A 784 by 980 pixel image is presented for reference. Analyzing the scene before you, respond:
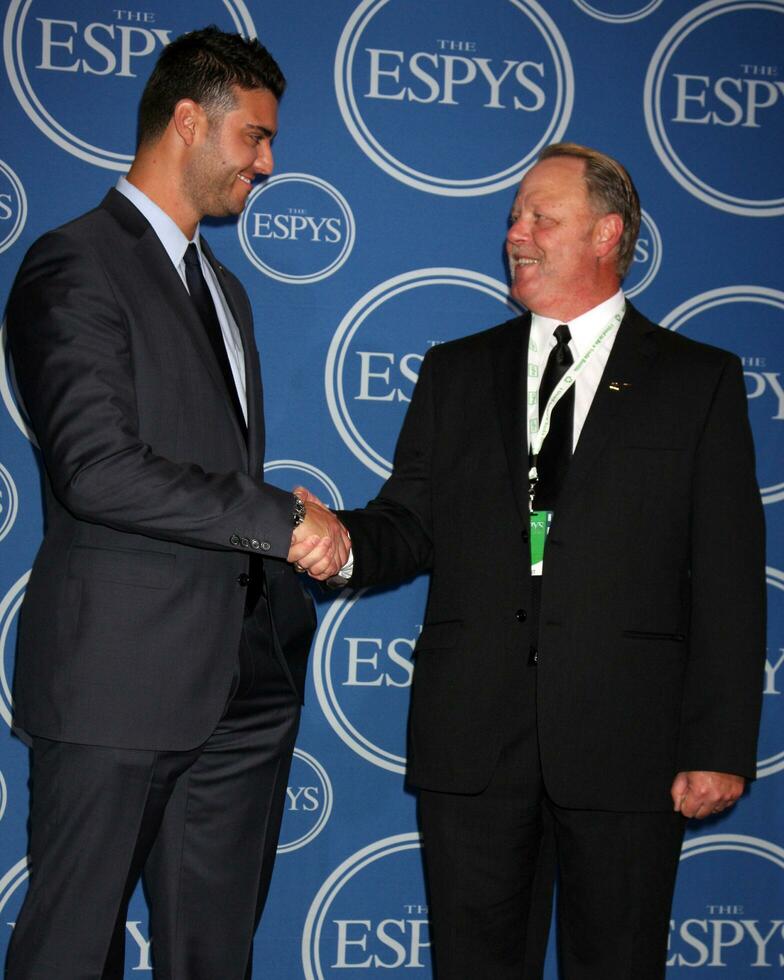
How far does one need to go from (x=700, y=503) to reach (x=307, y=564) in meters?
0.82

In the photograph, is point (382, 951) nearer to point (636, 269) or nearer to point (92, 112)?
point (636, 269)

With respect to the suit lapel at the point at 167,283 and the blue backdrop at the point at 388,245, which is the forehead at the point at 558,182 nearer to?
the blue backdrop at the point at 388,245

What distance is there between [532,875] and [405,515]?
84 centimetres

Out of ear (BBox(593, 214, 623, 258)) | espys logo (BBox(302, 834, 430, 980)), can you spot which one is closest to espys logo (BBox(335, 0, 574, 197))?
ear (BBox(593, 214, 623, 258))

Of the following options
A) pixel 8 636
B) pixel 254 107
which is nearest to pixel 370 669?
pixel 8 636

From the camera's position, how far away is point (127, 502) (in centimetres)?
203

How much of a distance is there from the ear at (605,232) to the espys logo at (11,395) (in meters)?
1.54

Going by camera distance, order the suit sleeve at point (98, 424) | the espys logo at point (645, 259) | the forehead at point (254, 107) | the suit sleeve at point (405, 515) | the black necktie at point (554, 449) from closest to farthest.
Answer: the suit sleeve at point (98, 424) < the black necktie at point (554, 449) < the forehead at point (254, 107) < the suit sleeve at point (405, 515) < the espys logo at point (645, 259)

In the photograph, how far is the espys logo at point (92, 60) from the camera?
2.91 m

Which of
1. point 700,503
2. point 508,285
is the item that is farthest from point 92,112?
point 700,503

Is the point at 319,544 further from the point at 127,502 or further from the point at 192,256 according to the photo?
the point at 192,256

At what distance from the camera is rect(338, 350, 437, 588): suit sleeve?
2.51 metres

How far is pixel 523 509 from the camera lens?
226 centimetres

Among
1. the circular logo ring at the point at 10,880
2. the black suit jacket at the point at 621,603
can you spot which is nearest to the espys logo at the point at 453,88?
the black suit jacket at the point at 621,603
